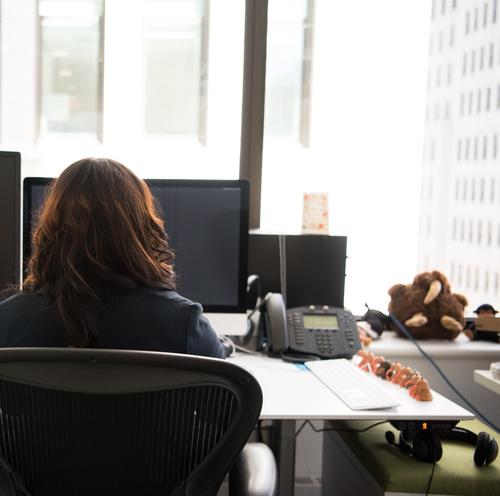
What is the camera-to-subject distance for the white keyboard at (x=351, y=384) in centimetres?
152

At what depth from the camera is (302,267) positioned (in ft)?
7.45

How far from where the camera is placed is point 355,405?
1.51 metres

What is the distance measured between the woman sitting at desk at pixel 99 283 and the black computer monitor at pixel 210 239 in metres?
0.60

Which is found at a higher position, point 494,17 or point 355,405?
point 494,17

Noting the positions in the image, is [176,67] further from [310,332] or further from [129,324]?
[129,324]

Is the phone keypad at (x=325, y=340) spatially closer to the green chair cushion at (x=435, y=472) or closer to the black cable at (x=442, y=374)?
the green chair cushion at (x=435, y=472)

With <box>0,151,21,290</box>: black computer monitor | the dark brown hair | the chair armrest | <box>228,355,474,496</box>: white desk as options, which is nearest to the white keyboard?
<box>228,355,474,496</box>: white desk

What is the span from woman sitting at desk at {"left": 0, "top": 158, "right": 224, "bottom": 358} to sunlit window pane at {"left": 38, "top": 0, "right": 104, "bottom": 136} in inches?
86.0

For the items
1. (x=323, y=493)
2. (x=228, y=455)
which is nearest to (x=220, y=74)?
(x=323, y=493)

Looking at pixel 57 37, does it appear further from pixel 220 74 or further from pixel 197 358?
pixel 197 358

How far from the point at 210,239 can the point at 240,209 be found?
12 cm

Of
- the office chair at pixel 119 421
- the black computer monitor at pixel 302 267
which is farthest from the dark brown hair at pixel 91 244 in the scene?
the black computer monitor at pixel 302 267

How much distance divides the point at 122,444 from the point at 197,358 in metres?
0.18

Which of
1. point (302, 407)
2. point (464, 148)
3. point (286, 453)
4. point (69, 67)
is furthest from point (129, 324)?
point (69, 67)
